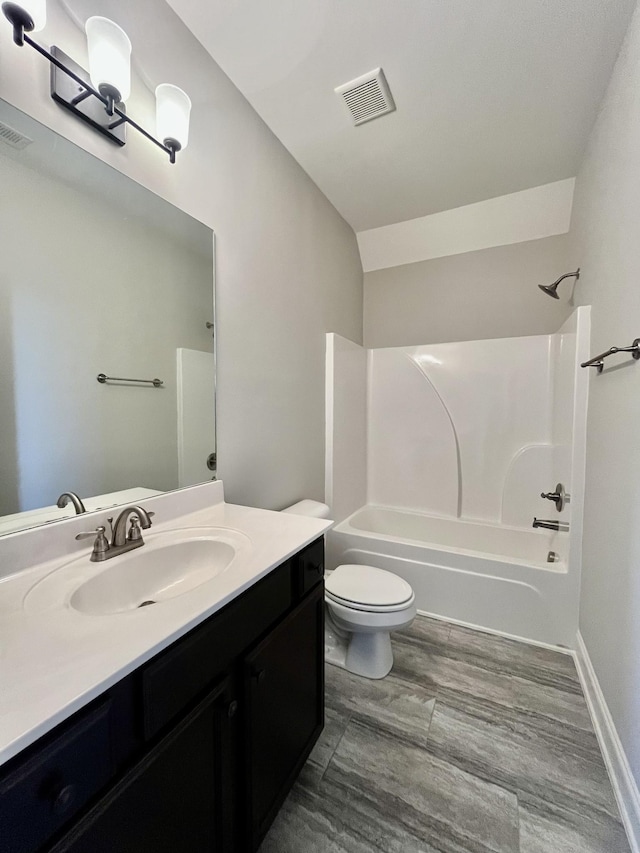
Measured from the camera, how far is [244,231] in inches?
64.3

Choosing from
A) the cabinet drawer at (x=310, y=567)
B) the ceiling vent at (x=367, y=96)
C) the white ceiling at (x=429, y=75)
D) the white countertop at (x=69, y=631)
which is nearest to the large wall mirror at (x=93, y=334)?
the white countertop at (x=69, y=631)

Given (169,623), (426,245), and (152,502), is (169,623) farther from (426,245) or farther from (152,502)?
(426,245)

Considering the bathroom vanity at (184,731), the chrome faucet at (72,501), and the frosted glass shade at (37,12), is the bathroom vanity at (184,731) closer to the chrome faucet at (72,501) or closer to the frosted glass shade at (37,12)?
the chrome faucet at (72,501)

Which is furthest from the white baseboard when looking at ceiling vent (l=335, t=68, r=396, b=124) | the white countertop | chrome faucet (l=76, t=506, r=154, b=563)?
ceiling vent (l=335, t=68, r=396, b=124)

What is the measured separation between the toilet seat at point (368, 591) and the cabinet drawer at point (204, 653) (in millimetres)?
688

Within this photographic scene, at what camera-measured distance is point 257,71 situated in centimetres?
151

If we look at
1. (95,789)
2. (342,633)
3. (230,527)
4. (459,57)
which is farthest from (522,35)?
(342,633)

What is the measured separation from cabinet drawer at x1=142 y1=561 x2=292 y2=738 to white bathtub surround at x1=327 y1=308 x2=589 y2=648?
56.3 inches

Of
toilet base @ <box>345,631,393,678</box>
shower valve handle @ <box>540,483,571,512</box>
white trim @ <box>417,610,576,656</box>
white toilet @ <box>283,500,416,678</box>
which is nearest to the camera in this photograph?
white toilet @ <box>283,500,416,678</box>

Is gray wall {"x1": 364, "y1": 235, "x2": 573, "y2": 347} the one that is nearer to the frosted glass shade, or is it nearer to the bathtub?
the bathtub

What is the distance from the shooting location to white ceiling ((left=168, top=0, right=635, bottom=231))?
1304mm

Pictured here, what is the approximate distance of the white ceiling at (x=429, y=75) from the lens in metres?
1.30

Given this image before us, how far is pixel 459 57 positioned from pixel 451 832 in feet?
9.33

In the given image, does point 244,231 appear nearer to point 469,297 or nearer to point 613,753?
point 469,297
